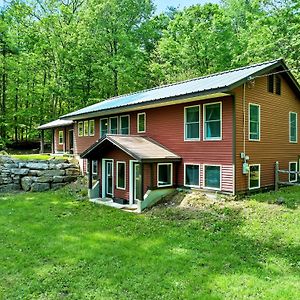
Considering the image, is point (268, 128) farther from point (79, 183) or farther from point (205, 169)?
point (79, 183)

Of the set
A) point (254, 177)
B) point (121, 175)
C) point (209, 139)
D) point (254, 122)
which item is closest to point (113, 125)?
point (121, 175)

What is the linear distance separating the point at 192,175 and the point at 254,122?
10.3ft

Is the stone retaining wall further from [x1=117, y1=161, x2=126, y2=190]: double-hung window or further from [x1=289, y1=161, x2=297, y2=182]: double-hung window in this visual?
[x1=289, y1=161, x2=297, y2=182]: double-hung window

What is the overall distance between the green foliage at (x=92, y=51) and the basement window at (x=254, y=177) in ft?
50.9

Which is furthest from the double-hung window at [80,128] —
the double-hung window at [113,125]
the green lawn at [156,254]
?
the green lawn at [156,254]

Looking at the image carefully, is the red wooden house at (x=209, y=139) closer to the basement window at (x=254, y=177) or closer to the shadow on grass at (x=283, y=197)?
the basement window at (x=254, y=177)

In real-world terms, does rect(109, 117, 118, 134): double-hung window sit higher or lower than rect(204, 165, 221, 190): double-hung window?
higher

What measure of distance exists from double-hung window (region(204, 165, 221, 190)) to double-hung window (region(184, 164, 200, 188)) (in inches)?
15.5

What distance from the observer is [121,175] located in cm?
1420

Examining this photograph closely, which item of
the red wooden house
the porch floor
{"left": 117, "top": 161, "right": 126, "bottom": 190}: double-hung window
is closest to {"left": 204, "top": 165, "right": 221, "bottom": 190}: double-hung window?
the red wooden house

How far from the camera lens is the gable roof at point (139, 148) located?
12219mm

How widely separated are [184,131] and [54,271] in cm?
807

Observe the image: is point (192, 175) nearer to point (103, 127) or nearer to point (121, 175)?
point (121, 175)

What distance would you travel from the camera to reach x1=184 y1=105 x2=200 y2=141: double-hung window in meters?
12.5
